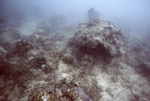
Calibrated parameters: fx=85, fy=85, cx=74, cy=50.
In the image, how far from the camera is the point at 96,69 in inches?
247

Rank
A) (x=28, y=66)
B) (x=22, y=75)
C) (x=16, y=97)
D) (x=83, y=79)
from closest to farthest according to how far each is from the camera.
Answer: (x=16, y=97) → (x=22, y=75) → (x=28, y=66) → (x=83, y=79)

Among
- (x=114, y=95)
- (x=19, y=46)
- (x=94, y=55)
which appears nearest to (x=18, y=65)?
(x=19, y=46)

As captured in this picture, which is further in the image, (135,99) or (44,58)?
(44,58)

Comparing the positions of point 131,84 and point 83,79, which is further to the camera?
point 131,84

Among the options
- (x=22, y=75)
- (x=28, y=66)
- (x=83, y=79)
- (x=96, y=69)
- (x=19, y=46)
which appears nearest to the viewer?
(x=22, y=75)

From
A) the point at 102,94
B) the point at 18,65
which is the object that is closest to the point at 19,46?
the point at 18,65

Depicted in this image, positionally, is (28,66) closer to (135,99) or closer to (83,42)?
(83,42)

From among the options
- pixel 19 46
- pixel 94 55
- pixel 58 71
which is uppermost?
pixel 19 46

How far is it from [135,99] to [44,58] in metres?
5.98

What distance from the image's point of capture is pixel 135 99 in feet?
16.3

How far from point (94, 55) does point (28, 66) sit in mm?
4453

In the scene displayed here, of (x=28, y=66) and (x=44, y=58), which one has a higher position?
(x=44, y=58)

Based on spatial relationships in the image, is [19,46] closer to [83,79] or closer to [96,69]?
[83,79]

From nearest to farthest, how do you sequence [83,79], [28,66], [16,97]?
[16,97], [28,66], [83,79]
